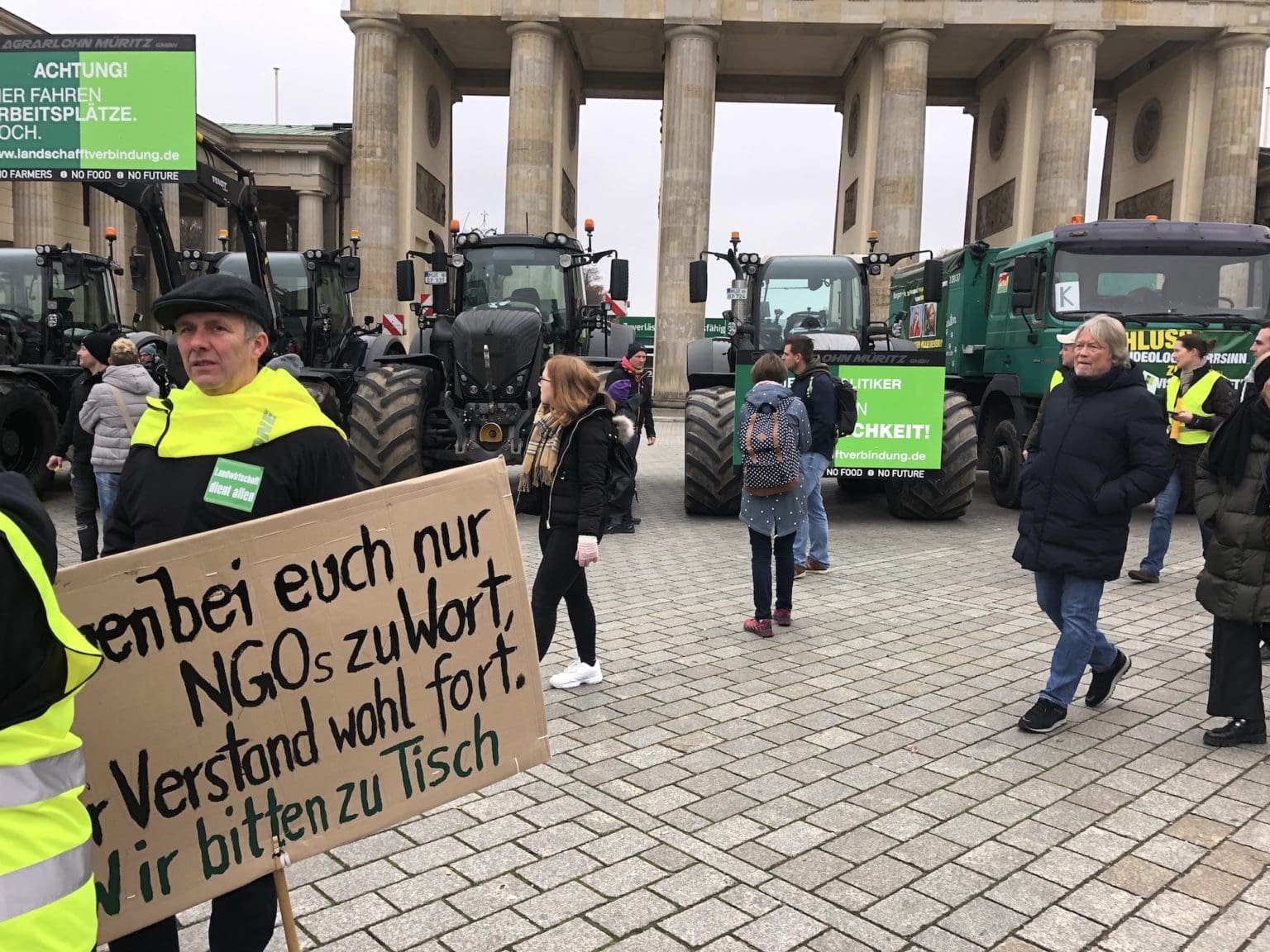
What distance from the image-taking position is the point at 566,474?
4801 millimetres

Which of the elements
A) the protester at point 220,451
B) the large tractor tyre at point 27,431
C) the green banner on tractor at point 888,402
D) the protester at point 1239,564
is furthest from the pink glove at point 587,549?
the large tractor tyre at point 27,431

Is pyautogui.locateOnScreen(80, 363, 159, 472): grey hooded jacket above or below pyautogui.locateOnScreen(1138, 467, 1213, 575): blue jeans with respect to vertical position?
above

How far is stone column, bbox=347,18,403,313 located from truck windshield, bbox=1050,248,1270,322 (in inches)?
992

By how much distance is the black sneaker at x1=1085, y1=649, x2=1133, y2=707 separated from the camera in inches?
191

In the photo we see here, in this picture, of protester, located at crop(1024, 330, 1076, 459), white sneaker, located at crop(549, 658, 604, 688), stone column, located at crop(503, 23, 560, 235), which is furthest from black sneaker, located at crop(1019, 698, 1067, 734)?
stone column, located at crop(503, 23, 560, 235)

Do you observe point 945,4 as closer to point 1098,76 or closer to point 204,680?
point 1098,76

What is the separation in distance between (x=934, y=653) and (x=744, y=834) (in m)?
2.64

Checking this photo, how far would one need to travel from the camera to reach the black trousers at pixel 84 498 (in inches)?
288

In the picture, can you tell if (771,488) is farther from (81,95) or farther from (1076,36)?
(1076,36)

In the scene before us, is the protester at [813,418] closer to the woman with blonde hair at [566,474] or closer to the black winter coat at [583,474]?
the woman with blonde hair at [566,474]

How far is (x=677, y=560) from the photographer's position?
8.53m

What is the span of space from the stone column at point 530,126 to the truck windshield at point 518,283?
20.9m

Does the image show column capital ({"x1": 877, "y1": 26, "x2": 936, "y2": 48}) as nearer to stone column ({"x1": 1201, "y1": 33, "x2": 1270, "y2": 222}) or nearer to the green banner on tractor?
stone column ({"x1": 1201, "y1": 33, "x2": 1270, "y2": 222})

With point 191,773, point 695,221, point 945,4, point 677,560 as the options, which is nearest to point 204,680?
point 191,773
